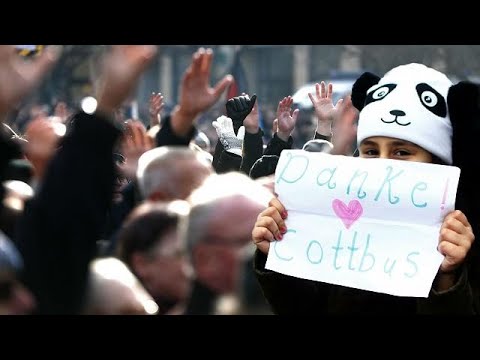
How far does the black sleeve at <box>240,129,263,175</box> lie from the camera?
389cm

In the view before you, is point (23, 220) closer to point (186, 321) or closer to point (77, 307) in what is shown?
point (77, 307)

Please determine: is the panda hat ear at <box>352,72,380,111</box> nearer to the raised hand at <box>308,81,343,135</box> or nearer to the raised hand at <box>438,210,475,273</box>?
the raised hand at <box>438,210,475,273</box>

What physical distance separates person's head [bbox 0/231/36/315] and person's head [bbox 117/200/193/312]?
0.26m

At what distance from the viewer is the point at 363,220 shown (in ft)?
8.36

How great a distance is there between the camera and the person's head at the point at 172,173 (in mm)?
2381

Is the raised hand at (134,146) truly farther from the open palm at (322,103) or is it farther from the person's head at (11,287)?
the open palm at (322,103)

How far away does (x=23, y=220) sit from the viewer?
2.08 metres

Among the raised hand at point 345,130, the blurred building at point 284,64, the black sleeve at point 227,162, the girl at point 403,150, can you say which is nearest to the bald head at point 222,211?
the girl at point 403,150

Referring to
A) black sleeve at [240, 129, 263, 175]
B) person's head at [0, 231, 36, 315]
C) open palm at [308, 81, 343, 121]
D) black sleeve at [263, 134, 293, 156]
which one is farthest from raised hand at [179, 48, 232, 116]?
black sleeve at [263, 134, 293, 156]

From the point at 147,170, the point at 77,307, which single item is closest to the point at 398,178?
the point at 147,170

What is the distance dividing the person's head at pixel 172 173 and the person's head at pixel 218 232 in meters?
0.10

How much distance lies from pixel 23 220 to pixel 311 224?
0.80 metres

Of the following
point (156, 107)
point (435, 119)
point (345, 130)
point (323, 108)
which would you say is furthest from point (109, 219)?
point (156, 107)
